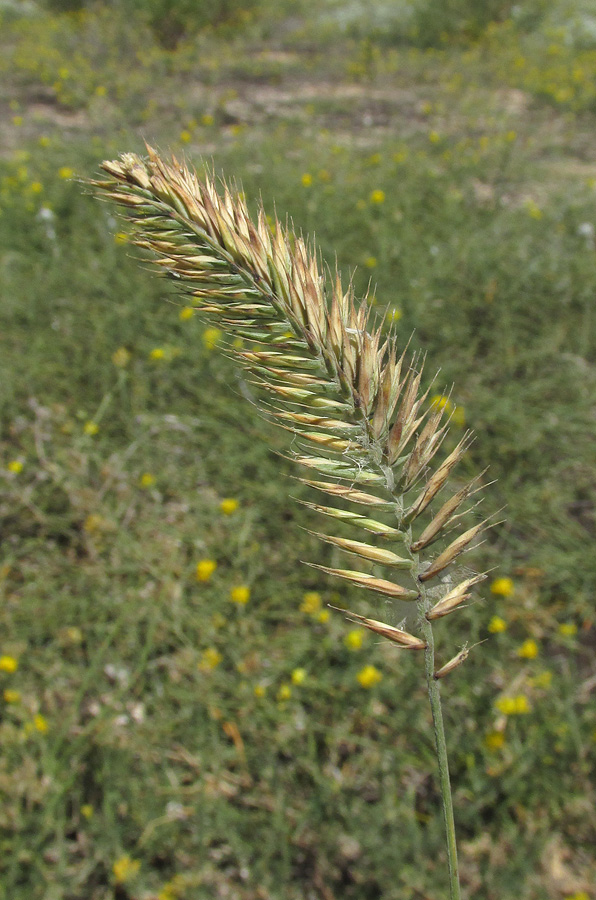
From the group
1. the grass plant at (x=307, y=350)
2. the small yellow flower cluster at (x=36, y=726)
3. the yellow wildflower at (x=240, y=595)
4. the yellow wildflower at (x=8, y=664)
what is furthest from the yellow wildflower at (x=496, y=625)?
the grass plant at (x=307, y=350)

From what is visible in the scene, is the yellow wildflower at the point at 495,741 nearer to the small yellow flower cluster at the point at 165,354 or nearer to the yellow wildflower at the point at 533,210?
the small yellow flower cluster at the point at 165,354

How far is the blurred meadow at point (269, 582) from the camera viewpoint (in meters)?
1.84

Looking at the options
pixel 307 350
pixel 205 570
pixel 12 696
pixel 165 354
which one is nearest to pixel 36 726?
pixel 12 696

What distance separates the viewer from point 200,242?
67cm

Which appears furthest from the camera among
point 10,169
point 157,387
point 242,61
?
point 242,61

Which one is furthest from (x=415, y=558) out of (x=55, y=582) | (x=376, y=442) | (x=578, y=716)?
(x=55, y=582)

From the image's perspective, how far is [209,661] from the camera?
7.00 feet

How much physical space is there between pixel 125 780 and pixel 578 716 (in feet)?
4.27

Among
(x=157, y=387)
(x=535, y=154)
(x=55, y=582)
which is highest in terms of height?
(x=535, y=154)

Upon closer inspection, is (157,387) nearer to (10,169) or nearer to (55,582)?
(55,582)

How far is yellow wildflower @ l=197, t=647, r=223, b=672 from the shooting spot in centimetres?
213

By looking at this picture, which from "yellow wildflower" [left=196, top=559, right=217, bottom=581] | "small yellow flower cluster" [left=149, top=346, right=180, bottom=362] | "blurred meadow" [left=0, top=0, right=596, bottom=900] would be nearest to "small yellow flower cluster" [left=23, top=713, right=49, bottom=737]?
"blurred meadow" [left=0, top=0, right=596, bottom=900]

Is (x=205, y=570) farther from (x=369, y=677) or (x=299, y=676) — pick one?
(x=369, y=677)

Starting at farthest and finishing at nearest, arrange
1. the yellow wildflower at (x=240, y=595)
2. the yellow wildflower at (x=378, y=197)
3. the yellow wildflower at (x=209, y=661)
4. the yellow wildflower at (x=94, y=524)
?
the yellow wildflower at (x=378, y=197) < the yellow wildflower at (x=94, y=524) < the yellow wildflower at (x=240, y=595) < the yellow wildflower at (x=209, y=661)
